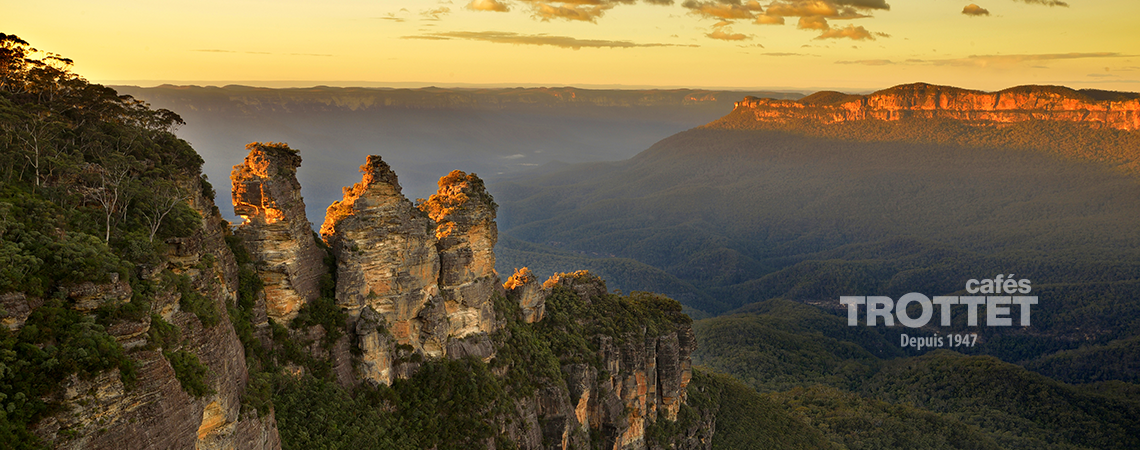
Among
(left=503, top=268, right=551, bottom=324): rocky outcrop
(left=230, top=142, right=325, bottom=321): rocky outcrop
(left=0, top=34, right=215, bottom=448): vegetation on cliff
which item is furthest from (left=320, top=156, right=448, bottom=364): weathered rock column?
(left=503, top=268, right=551, bottom=324): rocky outcrop

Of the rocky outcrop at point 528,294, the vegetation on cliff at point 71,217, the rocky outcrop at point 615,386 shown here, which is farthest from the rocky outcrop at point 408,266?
the vegetation on cliff at point 71,217

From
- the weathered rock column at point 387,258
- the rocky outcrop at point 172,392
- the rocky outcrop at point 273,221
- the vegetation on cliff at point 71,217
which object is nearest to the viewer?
the vegetation on cliff at point 71,217

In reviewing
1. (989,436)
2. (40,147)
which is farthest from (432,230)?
(989,436)

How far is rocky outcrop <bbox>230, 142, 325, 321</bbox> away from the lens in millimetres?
28297

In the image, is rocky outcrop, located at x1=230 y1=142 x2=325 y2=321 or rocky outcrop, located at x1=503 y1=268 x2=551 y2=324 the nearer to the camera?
rocky outcrop, located at x1=230 y1=142 x2=325 y2=321

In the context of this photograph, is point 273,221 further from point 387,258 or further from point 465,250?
point 465,250

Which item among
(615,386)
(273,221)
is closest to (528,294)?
(615,386)

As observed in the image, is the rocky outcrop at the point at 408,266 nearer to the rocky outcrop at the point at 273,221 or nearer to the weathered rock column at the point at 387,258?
the weathered rock column at the point at 387,258

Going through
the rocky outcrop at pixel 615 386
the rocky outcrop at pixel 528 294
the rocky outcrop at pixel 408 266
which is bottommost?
the rocky outcrop at pixel 615 386

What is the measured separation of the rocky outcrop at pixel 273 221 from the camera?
92.8ft

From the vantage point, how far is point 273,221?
28.7 m

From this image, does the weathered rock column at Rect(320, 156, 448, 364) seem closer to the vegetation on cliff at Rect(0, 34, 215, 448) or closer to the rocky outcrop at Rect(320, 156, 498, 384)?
the rocky outcrop at Rect(320, 156, 498, 384)

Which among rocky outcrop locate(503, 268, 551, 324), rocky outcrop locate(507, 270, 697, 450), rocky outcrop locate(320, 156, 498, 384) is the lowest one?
rocky outcrop locate(507, 270, 697, 450)

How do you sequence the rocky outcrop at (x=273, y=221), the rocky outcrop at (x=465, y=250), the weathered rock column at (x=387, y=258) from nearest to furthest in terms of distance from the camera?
the rocky outcrop at (x=273, y=221), the weathered rock column at (x=387, y=258), the rocky outcrop at (x=465, y=250)
